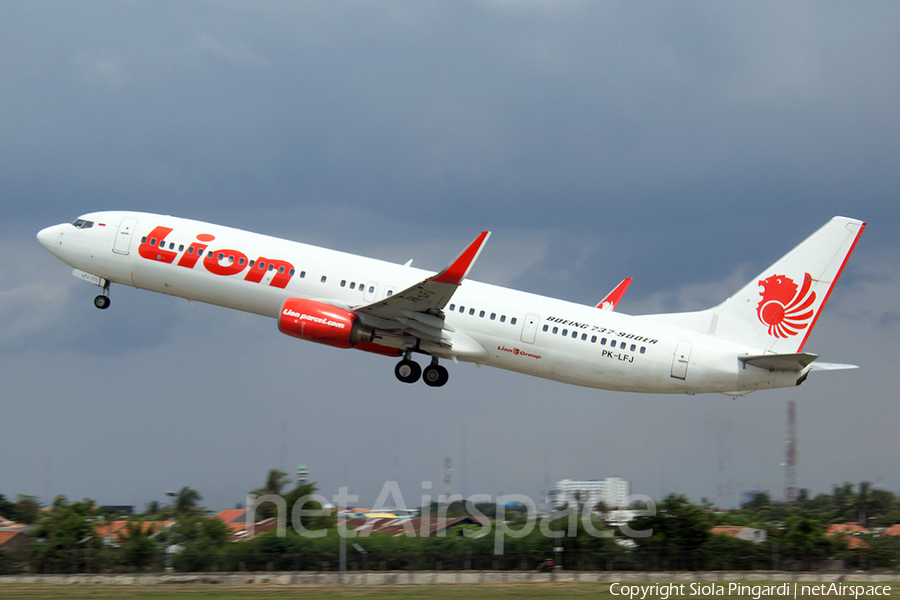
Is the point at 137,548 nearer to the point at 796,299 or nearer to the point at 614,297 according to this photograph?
the point at 614,297

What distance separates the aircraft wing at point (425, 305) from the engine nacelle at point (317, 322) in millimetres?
873

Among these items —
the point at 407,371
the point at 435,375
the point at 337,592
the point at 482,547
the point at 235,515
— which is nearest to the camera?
the point at 337,592

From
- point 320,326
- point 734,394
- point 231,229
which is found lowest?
point 734,394

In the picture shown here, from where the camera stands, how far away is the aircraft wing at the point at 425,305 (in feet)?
131

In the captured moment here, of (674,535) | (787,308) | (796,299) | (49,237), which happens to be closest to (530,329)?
(787,308)

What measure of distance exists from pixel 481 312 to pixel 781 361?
13.3 metres

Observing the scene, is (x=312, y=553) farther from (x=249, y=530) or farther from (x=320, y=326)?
(x=320, y=326)

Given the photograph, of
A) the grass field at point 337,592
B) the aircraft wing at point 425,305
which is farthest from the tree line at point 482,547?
the aircraft wing at point 425,305

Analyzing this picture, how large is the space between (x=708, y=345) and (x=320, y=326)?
17.6 m

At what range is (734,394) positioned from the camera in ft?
142

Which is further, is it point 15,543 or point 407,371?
point 15,543

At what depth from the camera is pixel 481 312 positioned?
43.8 m

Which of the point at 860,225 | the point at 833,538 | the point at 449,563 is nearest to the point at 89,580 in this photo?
the point at 449,563

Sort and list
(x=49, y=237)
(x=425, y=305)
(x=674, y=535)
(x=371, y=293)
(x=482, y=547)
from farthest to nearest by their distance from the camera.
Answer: (x=674, y=535) → (x=482, y=547) → (x=49, y=237) → (x=371, y=293) → (x=425, y=305)
